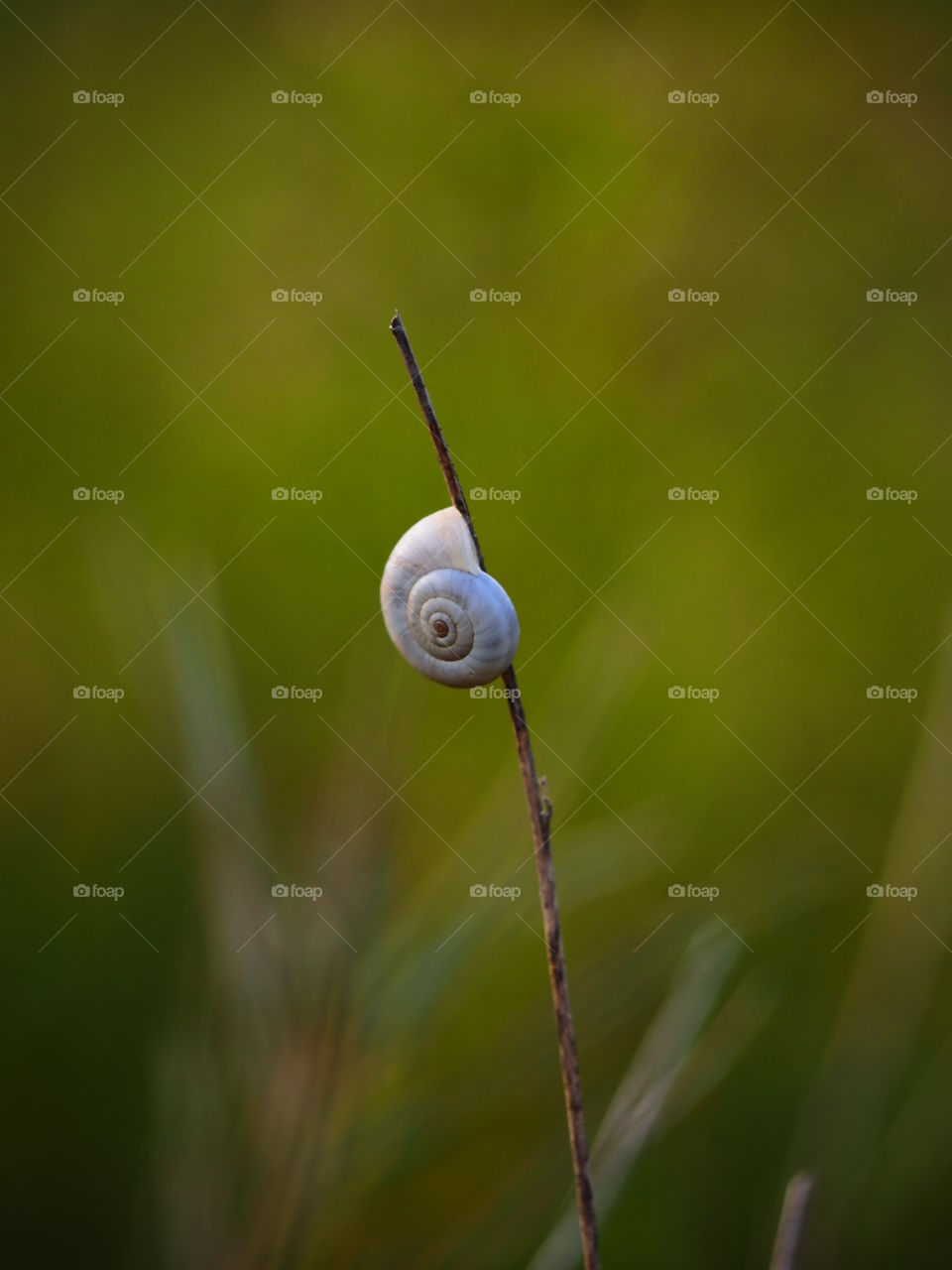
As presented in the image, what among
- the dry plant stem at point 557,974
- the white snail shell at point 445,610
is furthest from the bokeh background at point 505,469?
the dry plant stem at point 557,974

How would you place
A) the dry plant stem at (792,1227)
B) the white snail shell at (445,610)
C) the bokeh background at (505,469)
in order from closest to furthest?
1. the dry plant stem at (792,1227)
2. the white snail shell at (445,610)
3. the bokeh background at (505,469)

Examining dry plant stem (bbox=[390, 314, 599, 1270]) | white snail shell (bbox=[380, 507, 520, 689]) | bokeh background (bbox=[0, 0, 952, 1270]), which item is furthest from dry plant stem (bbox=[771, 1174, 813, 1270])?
bokeh background (bbox=[0, 0, 952, 1270])

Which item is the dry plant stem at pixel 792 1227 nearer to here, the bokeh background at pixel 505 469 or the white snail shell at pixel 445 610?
the white snail shell at pixel 445 610

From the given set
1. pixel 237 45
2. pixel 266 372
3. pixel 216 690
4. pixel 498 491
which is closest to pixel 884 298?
pixel 498 491

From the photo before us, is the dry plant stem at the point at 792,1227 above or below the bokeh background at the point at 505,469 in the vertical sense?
below

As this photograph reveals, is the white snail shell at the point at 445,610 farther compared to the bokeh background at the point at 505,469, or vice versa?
the bokeh background at the point at 505,469

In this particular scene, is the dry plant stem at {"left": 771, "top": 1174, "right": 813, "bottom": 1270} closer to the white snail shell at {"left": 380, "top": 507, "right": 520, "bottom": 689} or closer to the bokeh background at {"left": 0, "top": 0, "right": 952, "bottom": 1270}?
the white snail shell at {"left": 380, "top": 507, "right": 520, "bottom": 689}

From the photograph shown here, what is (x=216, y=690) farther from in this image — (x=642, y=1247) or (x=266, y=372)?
(x=266, y=372)

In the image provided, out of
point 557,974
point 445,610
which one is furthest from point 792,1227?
point 445,610

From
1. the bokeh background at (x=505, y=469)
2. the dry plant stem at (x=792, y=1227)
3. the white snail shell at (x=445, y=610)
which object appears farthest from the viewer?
the bokeh background at (x=505, y=469)
